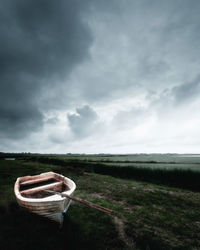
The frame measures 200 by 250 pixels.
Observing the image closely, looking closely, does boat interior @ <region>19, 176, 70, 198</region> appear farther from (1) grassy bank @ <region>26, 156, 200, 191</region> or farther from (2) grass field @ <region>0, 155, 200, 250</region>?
(1) grassy bank @ <region>26, 156, 200, 191</region>

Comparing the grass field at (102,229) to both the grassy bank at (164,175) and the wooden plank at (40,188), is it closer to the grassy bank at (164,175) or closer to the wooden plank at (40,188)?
the wooden plank at (40,188)

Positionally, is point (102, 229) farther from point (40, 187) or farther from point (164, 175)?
point (164, 175)

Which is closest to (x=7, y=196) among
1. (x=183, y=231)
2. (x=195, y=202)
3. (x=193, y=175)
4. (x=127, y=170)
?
(x=183, y=231)

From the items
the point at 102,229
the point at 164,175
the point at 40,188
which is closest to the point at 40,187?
the point at 40,188

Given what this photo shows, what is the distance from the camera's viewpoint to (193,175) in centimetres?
1477

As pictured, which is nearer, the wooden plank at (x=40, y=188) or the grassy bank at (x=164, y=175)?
the wooden plank at (x=40, y=188)

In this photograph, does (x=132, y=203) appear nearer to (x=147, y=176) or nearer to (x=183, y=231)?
(x=183, y=231)

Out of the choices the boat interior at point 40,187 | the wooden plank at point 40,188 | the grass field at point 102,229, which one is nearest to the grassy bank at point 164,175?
the grass field at point 102,229

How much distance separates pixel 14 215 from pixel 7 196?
9.04 ft

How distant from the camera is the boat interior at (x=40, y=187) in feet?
18.7

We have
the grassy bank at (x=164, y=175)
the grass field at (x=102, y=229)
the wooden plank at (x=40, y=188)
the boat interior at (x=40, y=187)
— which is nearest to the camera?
the grass field at (x=102, y=229)

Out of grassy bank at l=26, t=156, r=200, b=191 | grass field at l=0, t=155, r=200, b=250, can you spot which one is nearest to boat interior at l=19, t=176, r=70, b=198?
grass field at l=0, t=155, r=200, b=250

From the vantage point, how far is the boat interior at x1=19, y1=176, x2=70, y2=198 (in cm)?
571

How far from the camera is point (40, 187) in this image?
6070 millimetres
